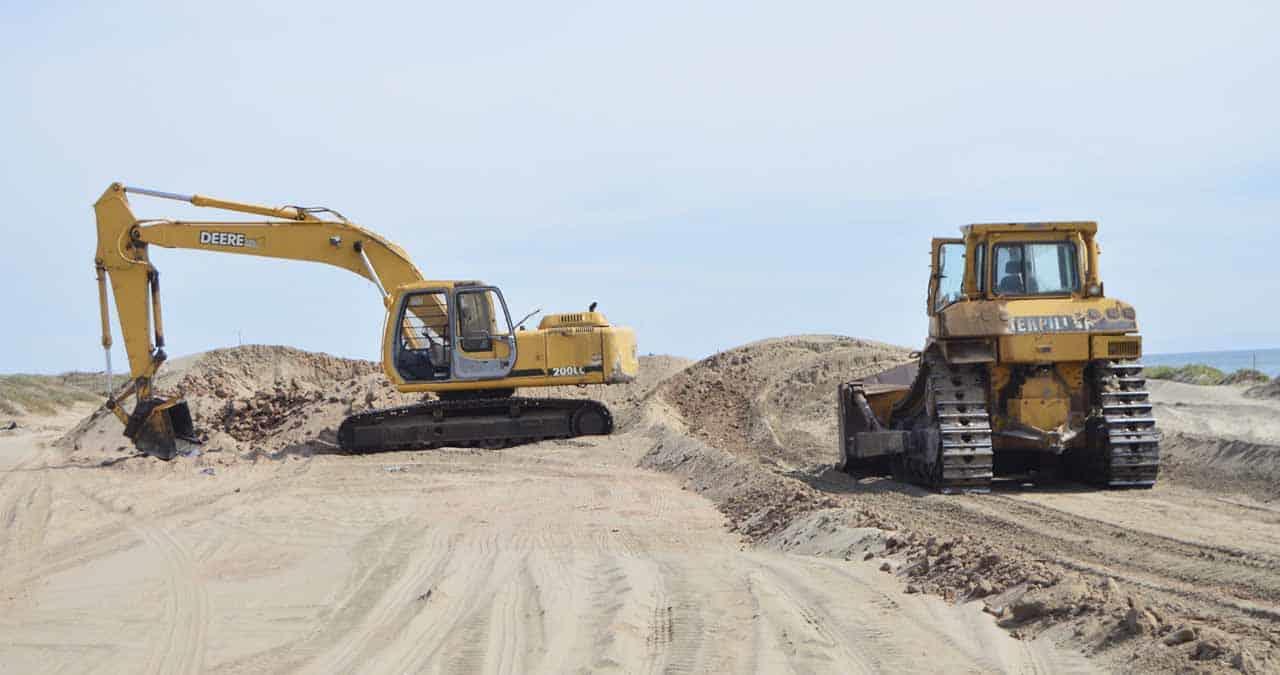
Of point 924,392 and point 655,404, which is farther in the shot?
point 655,404

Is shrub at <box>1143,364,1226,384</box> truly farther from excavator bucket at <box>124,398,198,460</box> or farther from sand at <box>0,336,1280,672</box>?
excavator bucket at <box>124,398,198,460</box>

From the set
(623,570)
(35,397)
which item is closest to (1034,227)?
(623,570)

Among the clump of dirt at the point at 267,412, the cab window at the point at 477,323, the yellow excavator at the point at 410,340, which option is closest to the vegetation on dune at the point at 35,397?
the clump of dirt at the point at 267,412

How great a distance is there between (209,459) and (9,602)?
10.1m

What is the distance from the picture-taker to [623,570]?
898 cm

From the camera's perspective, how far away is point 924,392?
46.6 ft

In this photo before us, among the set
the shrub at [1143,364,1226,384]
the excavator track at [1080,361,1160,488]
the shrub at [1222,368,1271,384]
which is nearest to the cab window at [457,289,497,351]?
the excavator track at [1080,361,1160,488]

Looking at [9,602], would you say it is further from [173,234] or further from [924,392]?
[173,234]

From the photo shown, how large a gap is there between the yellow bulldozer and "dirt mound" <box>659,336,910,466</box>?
4451 mm

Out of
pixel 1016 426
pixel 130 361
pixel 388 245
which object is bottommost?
pixel 1016 426

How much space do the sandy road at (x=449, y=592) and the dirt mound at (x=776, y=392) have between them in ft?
19.5

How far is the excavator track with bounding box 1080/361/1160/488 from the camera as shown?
42.3ft

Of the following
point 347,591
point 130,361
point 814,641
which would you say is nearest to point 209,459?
point 130,361

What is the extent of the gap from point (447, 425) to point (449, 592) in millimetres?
11978
